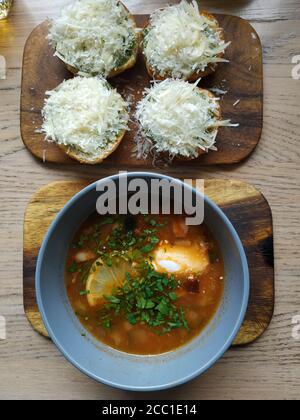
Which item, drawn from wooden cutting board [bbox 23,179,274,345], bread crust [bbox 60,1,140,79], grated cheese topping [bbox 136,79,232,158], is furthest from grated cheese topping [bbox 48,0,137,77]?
wooden cutting board [bbox 23,179,274,345]

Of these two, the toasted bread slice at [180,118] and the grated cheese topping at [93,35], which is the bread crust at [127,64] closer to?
the grated cheese topping at [93,35]

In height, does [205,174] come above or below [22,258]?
above

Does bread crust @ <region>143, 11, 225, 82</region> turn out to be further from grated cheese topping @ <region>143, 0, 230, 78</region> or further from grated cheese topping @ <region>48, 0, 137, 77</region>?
grated cheese topping @ <region>48, 0, 137, 77</region>

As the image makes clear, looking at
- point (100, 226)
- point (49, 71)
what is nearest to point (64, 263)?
point (100, 226)

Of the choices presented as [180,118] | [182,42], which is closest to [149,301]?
[180,118]

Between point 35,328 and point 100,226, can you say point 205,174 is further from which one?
point 35,328

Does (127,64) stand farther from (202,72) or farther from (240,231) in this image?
(240,231)
